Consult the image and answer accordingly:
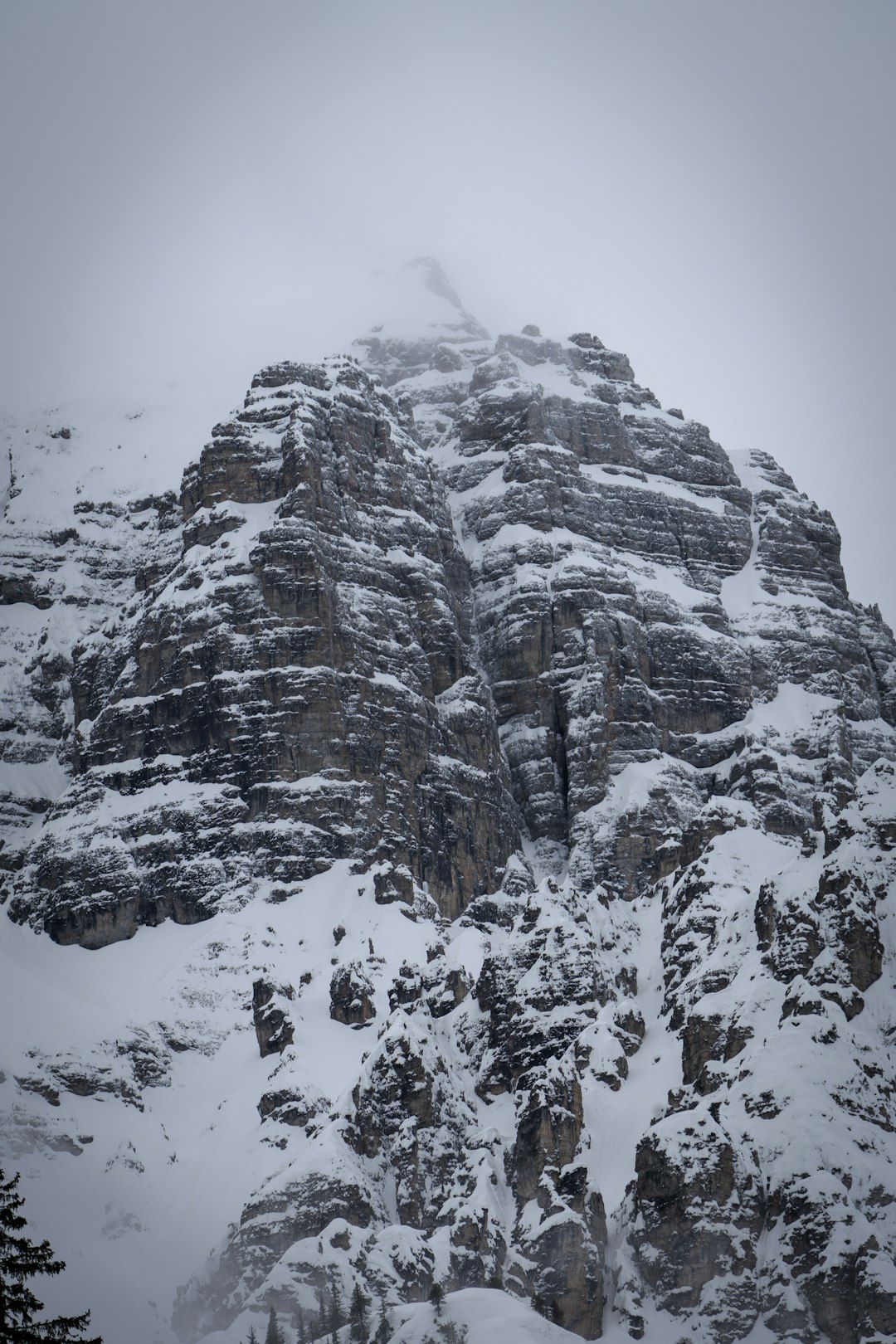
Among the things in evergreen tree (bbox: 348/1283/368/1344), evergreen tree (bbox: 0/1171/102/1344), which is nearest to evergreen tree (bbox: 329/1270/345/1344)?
evergreen tree (bbox: 348/1283/368/1344)

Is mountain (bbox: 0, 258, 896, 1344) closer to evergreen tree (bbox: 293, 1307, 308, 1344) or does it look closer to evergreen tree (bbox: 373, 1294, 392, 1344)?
evergreen tree (bbox: 293, 1307, 308, 1344)

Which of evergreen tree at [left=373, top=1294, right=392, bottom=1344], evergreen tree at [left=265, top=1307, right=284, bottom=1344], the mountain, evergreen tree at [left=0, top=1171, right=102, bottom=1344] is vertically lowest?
evergreen tree at [left=0, top=1171, right=102, bottom=1344]

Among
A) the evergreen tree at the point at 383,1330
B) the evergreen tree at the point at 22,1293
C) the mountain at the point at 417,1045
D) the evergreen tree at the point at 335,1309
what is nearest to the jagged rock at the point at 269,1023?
the mountain at the point at 417,1045

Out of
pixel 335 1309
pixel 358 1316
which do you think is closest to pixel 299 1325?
pixel 335 1309

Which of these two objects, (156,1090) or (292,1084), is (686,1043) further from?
(156,1090)

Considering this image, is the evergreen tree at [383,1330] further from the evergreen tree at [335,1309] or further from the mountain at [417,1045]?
the evergreen tree at [335,1309]

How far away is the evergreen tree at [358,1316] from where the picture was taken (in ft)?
314

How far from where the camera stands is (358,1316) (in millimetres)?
97938

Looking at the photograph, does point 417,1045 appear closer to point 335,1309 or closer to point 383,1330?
point 335,1309

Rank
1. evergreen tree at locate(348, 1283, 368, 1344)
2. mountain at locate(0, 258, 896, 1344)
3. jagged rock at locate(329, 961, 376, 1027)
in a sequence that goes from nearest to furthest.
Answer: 1. evergreen tree at locate(348, 1283, 368, 1344)
2. mountain at locate(0, 258, 896, 1344)
3. jagged rock at locate(329, 961, 376, 1027)

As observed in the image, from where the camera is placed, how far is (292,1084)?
145875 millimetres

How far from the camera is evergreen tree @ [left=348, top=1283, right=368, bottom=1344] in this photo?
95.8 m

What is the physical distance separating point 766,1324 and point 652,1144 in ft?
41.3

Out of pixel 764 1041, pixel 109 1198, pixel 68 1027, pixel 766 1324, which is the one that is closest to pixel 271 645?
pixel 68 1027
